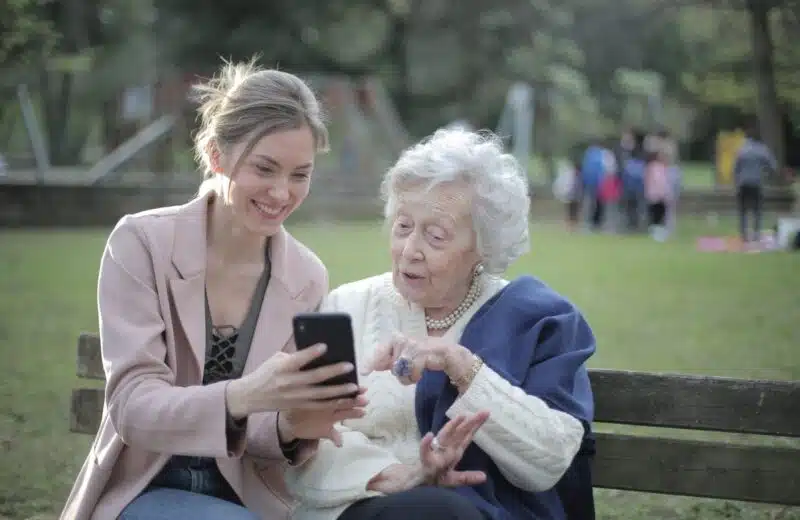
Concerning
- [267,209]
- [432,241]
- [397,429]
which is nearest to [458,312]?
[432,241]

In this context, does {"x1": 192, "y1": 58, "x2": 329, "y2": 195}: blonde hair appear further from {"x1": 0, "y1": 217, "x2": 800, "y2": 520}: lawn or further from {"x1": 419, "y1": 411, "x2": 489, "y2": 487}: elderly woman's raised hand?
{"x1": 0, "y1": 217, "x2": 800, "y2": 520}: lawn

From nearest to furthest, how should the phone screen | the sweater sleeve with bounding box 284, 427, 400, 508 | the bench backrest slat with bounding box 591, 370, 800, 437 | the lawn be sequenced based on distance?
the phone screen → the sweater sleeve with bounding box 284, 427, 400, 508 → the bench backrest slat with bounding box 591, 370, 800, 437 → the lawn

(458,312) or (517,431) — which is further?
(458,312)

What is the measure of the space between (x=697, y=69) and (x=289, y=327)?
4821cm

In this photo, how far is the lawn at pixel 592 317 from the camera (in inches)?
233

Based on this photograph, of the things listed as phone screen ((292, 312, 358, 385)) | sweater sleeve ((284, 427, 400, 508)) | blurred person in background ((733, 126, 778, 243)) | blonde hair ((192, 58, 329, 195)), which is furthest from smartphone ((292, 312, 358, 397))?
blurred person in background ((733, 126, 778, 243))

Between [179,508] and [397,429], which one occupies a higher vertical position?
[397,429]

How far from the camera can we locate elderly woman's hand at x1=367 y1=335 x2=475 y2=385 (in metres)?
3.28

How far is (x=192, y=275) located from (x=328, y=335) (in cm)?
74

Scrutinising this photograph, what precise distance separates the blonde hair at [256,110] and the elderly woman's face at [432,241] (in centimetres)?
36

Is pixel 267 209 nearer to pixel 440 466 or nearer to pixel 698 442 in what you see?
pixel 440 466

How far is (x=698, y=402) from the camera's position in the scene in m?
3.96

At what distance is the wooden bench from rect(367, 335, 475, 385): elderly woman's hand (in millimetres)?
845

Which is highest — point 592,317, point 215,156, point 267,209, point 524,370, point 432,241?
point 215,156
